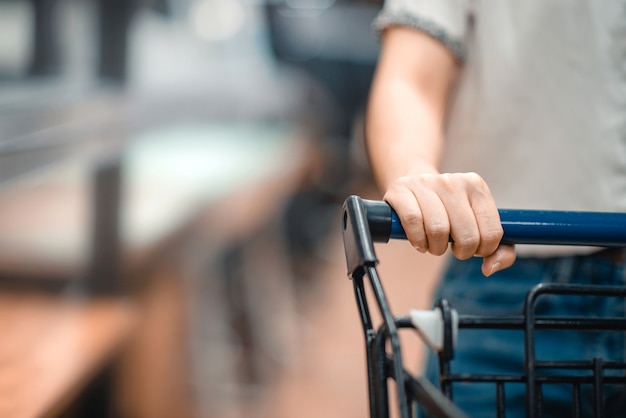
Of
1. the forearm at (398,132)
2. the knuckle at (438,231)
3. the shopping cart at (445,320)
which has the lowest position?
the shopping cart at (445,320)

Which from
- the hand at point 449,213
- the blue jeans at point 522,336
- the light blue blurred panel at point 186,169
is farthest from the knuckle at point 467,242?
the light blue blurred panel at point 186,169

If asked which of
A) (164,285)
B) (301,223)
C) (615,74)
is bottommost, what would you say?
(301,223)

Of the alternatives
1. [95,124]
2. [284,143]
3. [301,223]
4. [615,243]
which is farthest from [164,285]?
[301,223]

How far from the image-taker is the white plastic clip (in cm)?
47

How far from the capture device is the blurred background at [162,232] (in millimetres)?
1269

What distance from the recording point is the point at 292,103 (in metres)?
4.39

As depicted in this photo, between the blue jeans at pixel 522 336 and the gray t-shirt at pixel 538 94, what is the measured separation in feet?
0.28

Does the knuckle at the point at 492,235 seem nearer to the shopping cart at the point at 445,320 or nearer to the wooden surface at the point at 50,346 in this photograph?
the shopping cart at the point at 445,320

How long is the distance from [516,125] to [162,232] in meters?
1.27

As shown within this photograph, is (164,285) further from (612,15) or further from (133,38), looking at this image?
(612,15)

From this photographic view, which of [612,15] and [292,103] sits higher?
[612,15]

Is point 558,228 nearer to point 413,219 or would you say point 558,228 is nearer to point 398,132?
point 413,219

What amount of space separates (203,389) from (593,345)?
63.3 inches

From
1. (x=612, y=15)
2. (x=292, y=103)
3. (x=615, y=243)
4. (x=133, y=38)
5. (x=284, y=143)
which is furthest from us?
(x=292, y=103)
